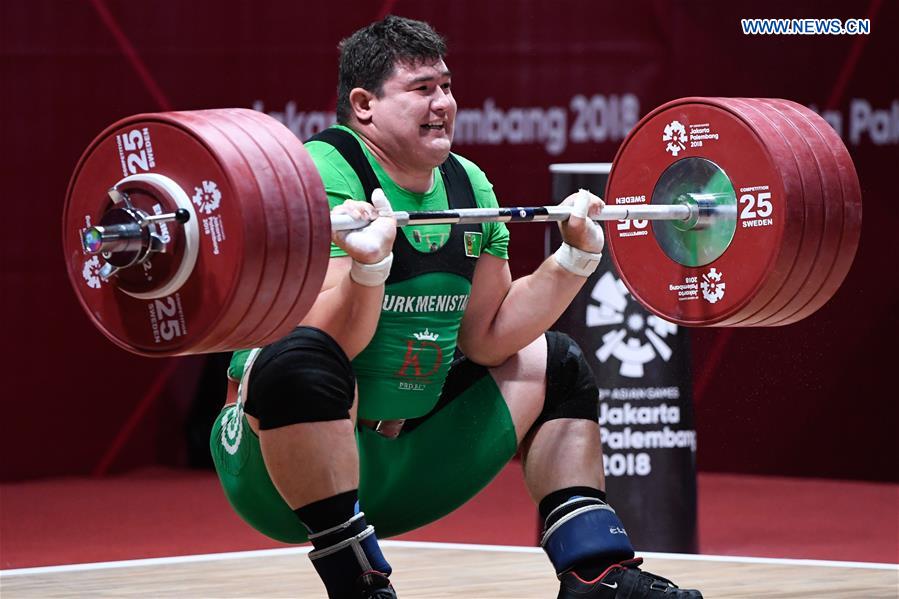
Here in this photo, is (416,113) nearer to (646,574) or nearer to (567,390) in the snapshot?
(567,390)

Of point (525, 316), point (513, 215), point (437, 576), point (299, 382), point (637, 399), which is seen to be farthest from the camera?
point (637, 399)

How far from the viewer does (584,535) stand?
3.10 m

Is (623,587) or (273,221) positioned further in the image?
(623,587)

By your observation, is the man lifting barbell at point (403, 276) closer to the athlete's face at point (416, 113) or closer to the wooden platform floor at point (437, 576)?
the athlete's face at point (416, 113)

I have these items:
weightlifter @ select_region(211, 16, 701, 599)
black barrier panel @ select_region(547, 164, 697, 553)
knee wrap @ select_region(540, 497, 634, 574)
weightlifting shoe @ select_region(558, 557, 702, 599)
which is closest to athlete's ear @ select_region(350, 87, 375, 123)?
weightlifter @ select_region(211, 16, 701, 599)

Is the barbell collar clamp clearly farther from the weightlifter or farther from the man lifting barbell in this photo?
the weightlifter

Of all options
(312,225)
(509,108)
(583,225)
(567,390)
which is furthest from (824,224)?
(509,108)

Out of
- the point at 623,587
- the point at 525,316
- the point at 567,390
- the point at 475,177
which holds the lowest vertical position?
the point at 623,587

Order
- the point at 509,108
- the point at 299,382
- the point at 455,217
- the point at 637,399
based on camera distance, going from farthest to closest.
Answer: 1. the point at 509,108
2. the point at 637,399
3. the point at 455,217
4. the point at 299,382

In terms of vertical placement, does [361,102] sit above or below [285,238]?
above

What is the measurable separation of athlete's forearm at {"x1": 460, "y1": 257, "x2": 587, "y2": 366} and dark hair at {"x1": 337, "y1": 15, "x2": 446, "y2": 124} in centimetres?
47

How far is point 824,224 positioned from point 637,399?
3.85 feet

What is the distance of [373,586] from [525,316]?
0.65 m

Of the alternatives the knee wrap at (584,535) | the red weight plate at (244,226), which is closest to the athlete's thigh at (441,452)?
the knee wrap at (584,535)
